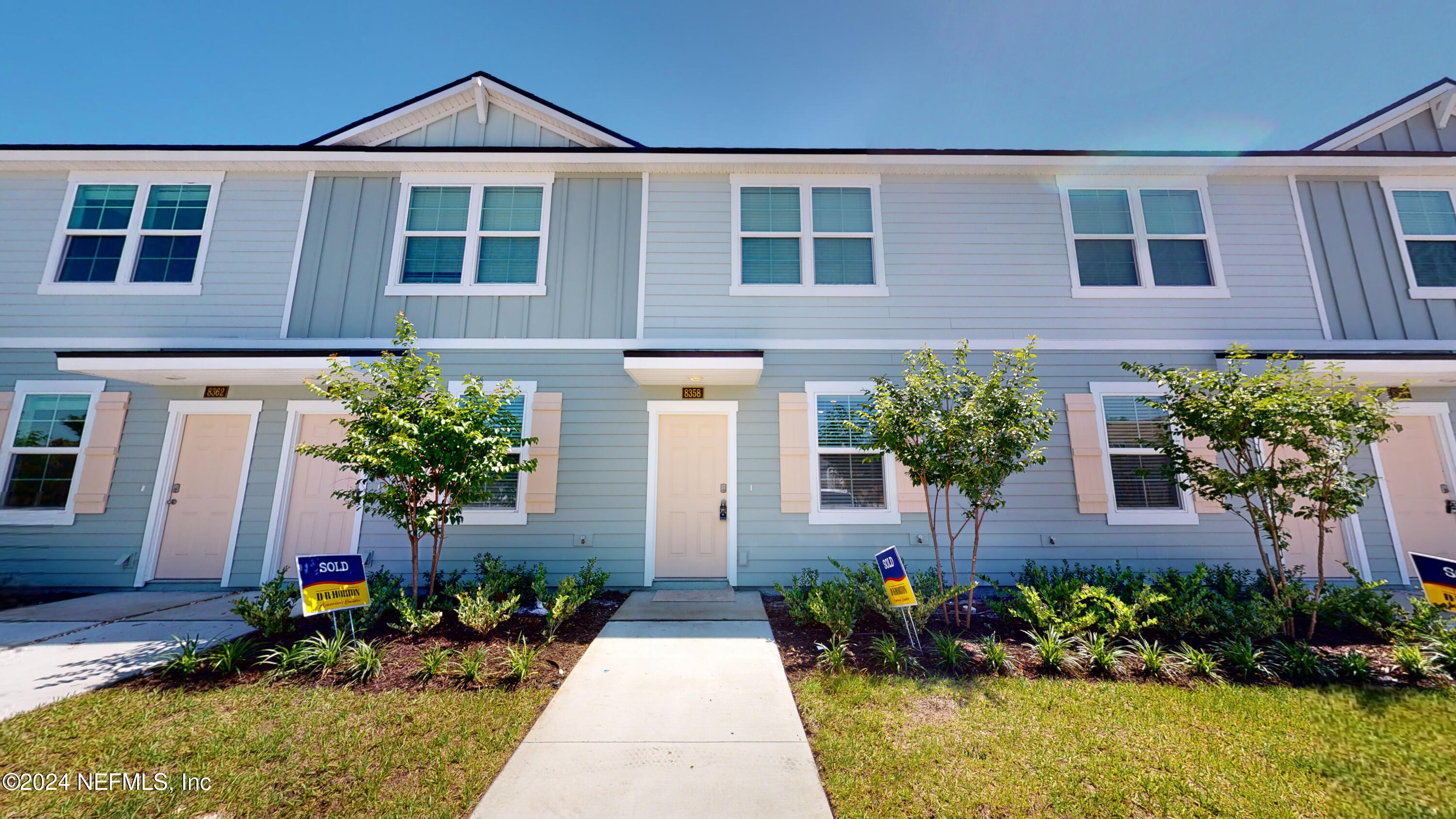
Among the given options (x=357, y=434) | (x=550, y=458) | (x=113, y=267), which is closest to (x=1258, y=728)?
(x=550, y=458)

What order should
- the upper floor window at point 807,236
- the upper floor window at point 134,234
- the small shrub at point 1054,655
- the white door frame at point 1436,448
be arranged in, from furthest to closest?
the upper floor window at point 807,236
the upper floor window at point 134,234
the white door frame at point 1436,448
the small shrub at point 1054,655

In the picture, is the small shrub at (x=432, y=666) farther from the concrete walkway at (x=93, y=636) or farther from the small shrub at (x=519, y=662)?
the concrete walkway at (x=93, y=636)

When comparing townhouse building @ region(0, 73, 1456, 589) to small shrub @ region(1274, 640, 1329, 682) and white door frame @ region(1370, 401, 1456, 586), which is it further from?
small shrub @ region(1274, 640, 1329, 682)

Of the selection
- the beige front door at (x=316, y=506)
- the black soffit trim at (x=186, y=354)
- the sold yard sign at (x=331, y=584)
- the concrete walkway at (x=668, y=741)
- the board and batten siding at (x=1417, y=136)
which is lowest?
the concrete walkway at (x=668, y=741)

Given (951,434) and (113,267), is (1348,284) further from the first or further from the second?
(113,267)

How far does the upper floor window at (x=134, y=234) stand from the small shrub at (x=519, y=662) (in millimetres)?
7215

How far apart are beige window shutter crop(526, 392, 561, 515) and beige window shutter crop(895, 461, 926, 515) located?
14.6 ft

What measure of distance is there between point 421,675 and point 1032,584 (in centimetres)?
640

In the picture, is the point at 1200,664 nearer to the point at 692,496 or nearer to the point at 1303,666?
the point at 1303,666

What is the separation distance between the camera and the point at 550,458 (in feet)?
21.7

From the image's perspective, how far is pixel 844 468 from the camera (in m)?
6.75

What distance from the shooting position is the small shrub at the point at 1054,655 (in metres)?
4.12

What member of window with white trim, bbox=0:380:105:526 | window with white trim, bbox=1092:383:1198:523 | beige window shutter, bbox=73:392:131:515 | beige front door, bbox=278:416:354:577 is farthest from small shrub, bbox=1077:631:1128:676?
window with white trim, bbox=0:380:105:526

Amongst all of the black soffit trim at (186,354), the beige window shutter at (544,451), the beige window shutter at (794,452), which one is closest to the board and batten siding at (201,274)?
the black soffit trim at (186,354)
